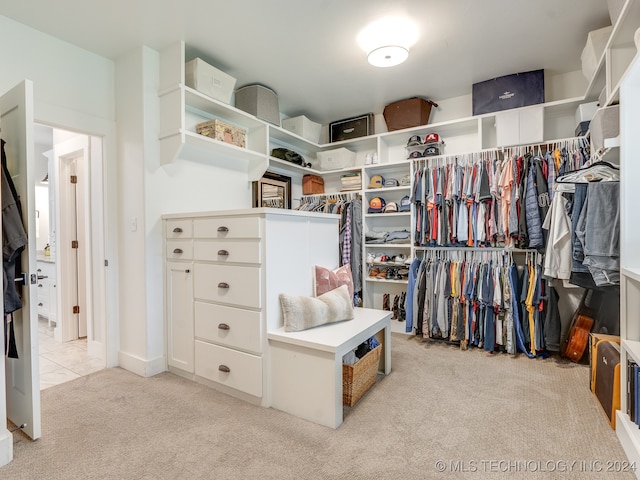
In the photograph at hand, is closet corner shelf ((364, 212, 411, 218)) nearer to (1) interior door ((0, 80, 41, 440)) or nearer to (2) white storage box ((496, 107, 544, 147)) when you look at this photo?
(2) white storage box ((496, 107, 544, 147))

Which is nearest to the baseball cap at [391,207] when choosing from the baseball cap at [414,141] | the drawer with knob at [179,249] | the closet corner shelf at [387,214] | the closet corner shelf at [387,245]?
the closet corner shelf at [387,214]

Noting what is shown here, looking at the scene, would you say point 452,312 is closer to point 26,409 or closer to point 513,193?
point 513,193

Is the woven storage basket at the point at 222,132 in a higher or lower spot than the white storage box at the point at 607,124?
higher

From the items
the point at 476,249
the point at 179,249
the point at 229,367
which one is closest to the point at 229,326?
the point at 229,367

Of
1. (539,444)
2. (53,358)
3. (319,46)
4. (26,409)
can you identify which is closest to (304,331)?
(539,444)

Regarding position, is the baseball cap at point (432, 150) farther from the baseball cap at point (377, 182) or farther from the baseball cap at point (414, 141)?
the baseball cap at point (377, 182)

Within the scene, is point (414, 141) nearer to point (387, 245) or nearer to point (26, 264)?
point (387, 245)

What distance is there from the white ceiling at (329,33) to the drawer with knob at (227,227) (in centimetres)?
139

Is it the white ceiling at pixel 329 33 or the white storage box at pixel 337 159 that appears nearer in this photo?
the white ceiling at pixel 329 33

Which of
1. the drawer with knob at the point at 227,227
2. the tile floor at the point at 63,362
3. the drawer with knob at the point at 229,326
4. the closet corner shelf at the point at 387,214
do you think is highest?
the closet corner shelf at the point at 387,214

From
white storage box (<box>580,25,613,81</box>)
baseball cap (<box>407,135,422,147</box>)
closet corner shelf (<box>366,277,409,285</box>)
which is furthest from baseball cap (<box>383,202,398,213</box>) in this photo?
white storage box (<box>580,25,613,81</box>)

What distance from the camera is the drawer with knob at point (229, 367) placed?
216 cm

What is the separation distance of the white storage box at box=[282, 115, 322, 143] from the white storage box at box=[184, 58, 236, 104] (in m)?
1.11

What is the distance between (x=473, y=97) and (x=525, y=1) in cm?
122
